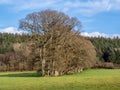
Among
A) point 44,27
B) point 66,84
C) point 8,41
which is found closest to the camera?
point 66,84

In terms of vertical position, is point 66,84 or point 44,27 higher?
point 44,27

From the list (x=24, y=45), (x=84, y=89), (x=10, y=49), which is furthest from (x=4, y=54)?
(x=84, y=89)

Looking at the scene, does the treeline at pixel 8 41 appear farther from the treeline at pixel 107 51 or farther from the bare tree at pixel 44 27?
the bare tree at pixel 44 27

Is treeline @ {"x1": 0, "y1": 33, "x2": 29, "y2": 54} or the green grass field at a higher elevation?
treeline @ {"x1": 0, "y1": 33, "x2": 29, "y2": 54}

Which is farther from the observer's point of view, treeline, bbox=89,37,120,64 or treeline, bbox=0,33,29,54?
treeline, bbox=89,37,120,64

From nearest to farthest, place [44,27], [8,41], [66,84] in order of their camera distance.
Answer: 1. [66,84]
2. [44,27]
3. [8,41]

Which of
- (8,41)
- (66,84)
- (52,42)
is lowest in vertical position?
(66,84)

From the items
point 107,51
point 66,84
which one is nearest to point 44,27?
point 66,84

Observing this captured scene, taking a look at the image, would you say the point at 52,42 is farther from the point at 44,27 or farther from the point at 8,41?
the point at 8,41

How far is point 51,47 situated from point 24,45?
20.9 ft

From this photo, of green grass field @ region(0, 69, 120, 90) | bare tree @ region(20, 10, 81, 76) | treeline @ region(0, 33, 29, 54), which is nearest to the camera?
green grass field @ region(0, 69, 120, 90)

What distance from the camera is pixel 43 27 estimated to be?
59.6m

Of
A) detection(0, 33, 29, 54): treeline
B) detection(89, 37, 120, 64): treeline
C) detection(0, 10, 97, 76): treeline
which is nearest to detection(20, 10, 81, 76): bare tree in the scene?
detection(0, 10, 97, 76): treeline

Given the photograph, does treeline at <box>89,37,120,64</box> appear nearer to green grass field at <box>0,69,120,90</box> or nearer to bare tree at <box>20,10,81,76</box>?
bare tree at <box>20,10,81,76</box>
